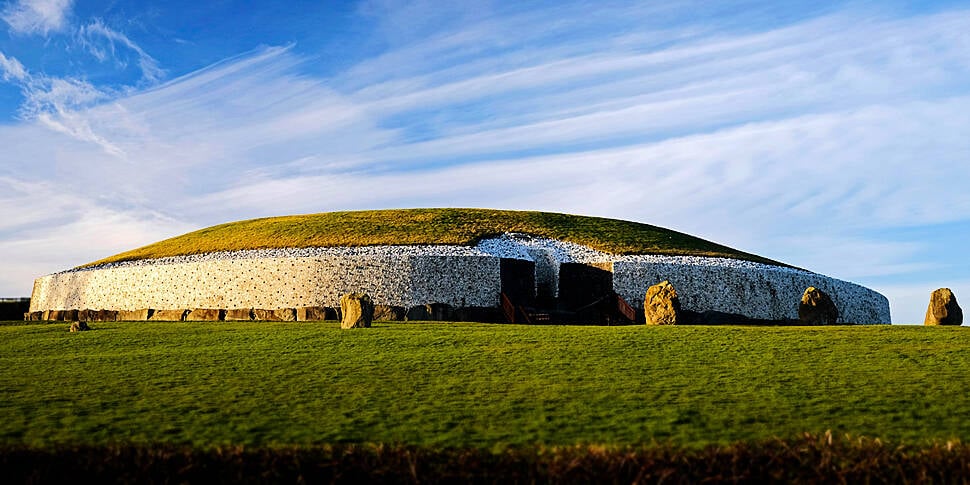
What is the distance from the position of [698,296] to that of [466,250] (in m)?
9.33

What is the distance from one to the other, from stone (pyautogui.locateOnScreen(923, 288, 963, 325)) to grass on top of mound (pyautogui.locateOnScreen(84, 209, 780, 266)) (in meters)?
12.2

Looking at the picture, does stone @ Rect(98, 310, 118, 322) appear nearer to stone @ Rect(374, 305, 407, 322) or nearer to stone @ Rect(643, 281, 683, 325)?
stone @ Rect(374, 305, 407, 322)

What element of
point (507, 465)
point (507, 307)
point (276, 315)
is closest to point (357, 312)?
point (276, 315)

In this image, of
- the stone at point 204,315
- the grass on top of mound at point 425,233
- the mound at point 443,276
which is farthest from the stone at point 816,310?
the stone at point 204,315

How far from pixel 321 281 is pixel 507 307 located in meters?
6.93

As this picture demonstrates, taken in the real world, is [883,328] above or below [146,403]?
above

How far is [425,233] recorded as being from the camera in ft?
119

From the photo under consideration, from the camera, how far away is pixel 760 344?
18906mm

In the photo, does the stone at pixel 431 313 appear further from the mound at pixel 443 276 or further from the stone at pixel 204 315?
the stone at pixel 204 315

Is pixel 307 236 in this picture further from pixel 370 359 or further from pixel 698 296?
pixel 370 359

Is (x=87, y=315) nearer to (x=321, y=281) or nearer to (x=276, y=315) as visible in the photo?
(x=276, y=315)

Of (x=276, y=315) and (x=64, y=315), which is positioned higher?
(x=64, y=315)

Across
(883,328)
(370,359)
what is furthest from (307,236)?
(883,328)

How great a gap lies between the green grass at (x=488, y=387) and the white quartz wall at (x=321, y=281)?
8853 mm
